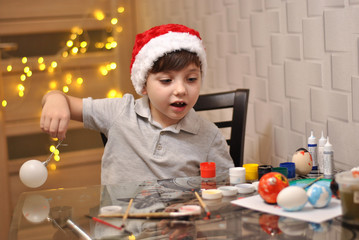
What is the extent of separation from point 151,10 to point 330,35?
1.94 metres

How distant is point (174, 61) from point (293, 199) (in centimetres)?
68

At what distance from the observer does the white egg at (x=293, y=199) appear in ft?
3.66

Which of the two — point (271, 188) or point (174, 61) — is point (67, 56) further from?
point (271, 188)

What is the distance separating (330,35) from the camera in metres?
1.65

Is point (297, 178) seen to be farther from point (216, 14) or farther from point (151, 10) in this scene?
point (151, 10)

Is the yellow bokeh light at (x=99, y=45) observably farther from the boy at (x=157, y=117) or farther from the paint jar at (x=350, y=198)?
the paint jar at (x=350, y=198)

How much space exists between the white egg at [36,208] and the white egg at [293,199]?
55 cm

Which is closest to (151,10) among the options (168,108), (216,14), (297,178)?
(216,14)

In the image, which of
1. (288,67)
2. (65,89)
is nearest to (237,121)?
(288,67)

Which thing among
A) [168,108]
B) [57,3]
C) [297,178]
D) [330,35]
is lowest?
[297,178]

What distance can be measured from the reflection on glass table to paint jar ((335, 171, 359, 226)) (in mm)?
21

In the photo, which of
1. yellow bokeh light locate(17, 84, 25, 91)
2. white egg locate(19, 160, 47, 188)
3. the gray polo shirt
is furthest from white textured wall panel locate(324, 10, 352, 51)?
yellow bokeh light locate(17, 84, 25, 91)

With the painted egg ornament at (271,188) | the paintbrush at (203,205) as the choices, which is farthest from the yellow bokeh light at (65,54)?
the painted egg ornament at (271,188)

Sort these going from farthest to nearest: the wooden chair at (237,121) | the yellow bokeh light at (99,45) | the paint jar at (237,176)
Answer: the yellow bokeh light at (99,45) → the wooden chair at (237,121) → the paint jar at (237,176)
